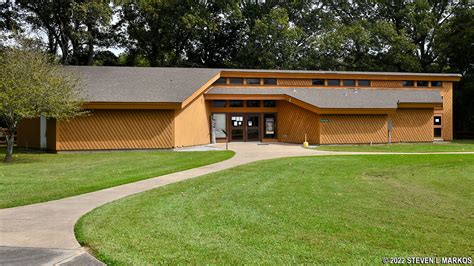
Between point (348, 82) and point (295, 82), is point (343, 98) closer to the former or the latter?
point (348, 82)

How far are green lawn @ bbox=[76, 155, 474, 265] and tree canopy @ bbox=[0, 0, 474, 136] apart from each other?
29862 millimetres

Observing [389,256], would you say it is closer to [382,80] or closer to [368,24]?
[382,80]

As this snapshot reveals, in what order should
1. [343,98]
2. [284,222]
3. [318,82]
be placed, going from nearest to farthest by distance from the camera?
1. [284,222]
2. [343,98]
3. [318,82]

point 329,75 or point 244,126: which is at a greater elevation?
point 329,75

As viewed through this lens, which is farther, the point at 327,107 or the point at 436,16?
the point at 436,16

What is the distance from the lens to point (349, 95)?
29172 millimetres

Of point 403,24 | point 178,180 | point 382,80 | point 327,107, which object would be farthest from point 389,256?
point 403,24

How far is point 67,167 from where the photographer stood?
14516mm

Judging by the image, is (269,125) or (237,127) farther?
(269,125)

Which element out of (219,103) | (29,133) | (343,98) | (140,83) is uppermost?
(140,83)

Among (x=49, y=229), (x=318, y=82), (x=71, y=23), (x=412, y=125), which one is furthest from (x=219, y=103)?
(x=49, y=229)

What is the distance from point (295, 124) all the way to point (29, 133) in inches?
707

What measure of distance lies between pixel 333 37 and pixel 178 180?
118 ft

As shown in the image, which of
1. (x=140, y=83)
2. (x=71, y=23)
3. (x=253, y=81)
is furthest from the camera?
(x=71, y=23)
